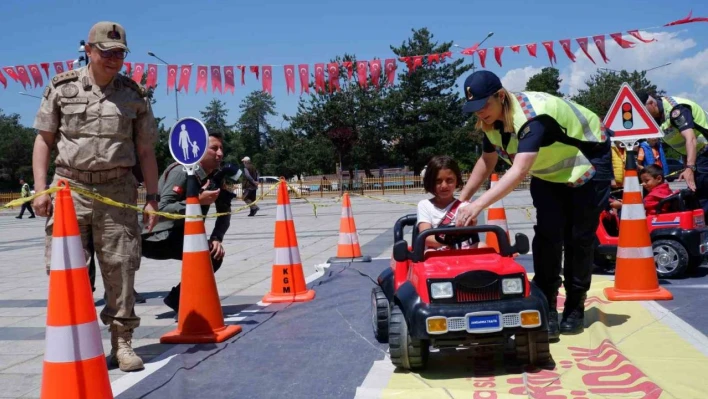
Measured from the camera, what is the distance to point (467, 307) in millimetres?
3543

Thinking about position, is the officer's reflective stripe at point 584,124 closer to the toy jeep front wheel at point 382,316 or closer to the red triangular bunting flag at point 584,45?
the toy jeep front wheel at point 382,316

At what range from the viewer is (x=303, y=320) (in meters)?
5.41

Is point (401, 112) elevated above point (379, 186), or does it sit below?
above

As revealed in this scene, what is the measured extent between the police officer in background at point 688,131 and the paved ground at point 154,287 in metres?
1.07

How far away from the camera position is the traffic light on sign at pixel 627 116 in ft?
20.9

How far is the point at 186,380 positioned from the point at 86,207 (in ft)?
4.06

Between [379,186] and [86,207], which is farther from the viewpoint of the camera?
[379,186]

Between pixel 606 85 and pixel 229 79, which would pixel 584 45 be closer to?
pixel 229 79

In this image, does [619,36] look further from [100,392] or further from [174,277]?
[100,392]

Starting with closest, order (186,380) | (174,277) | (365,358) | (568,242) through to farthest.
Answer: (186,380) → (365,358) → (568,242) → (174,277)

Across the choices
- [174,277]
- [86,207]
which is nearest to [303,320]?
[86,207]

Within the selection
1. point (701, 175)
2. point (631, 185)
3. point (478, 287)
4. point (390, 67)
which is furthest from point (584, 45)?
point (478, 287)

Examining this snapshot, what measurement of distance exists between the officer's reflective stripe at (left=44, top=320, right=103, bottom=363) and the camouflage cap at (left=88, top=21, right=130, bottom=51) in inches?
70.7

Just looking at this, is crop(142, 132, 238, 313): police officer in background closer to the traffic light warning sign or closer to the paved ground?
the paved ground
